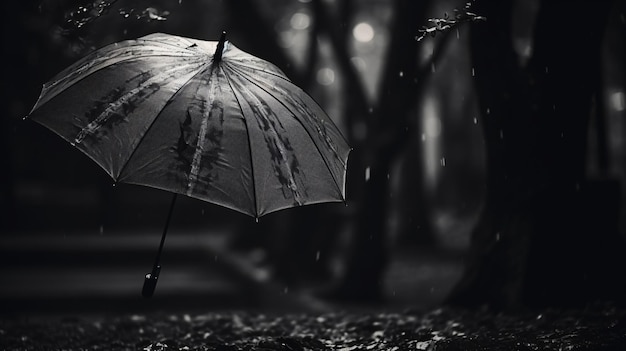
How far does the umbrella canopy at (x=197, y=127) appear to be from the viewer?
4738mm

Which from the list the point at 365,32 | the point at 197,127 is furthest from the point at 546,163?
the point at 365,32

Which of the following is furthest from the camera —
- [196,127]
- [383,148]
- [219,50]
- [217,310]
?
[217,310]

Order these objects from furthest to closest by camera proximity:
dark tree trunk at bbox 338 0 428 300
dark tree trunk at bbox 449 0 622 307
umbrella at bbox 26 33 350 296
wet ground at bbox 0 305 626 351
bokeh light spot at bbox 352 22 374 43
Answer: bokeh light spot at bbox 352 22 374 43 < dark tree trunk at bbox 338 0 428 300 < dark tree trunk at bbox 449 0 622 307 < wet ground at bbox 0 305 626 351 < umbrella at bbox 26 33 350 296

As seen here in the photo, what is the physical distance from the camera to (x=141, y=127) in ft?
15.9

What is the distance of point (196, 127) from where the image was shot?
190 inches

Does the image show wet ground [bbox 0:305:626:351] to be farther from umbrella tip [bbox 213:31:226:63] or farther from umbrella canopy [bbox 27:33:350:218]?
umbrella tip [bbox 213:31:226:63]

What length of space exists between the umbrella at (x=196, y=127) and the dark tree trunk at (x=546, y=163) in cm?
310

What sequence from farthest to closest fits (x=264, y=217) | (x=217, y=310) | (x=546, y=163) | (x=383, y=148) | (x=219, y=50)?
1. (x=264, y=217)
2. (x=217, y=310)
3. (x=383, y=148)
4. (x=546, y=163)
5. (x=219, y=50)

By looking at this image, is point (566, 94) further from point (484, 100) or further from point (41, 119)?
point (41, 119)

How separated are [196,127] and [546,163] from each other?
4134 mm

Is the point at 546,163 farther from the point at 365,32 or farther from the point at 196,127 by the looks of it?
the point at 365,32

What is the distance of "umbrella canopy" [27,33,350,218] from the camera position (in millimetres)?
4738

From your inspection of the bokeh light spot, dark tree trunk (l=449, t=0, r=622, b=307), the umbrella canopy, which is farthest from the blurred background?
the bokeh light spot

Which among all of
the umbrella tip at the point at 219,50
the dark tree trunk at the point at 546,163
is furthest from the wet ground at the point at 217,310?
the umbrella tip at the point at 219,50
